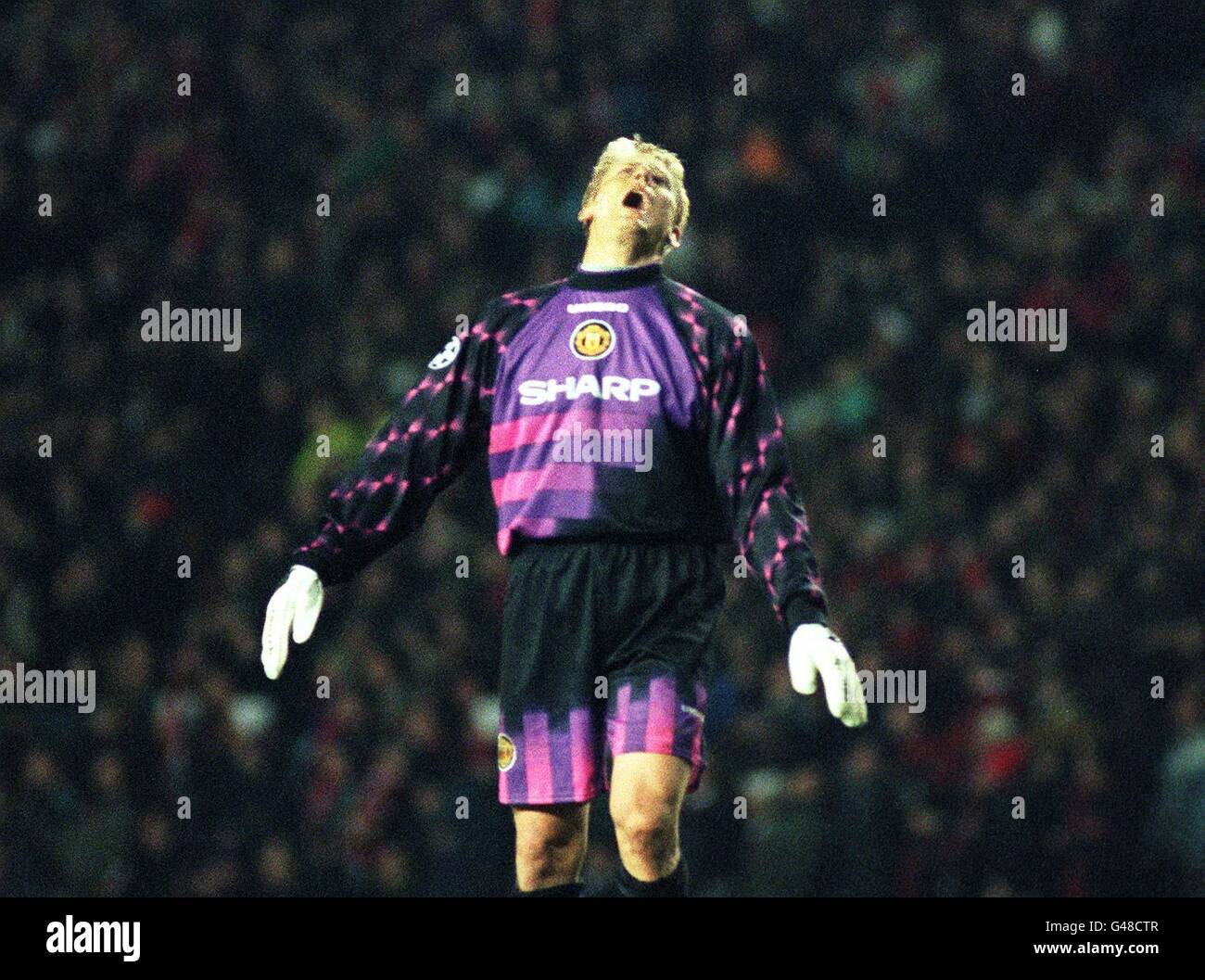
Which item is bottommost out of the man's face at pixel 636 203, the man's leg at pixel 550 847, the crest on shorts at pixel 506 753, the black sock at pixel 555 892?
the black sock at pixel 555 892

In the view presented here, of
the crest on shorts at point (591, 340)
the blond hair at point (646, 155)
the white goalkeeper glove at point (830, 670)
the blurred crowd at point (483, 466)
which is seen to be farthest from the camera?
the blurred crowd at point (483, 466)

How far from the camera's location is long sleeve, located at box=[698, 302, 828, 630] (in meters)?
6.13

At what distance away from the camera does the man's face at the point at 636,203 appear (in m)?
6.54

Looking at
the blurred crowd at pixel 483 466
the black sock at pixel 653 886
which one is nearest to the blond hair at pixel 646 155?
the black sock at pixel 653 886

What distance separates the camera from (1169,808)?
33.3ft

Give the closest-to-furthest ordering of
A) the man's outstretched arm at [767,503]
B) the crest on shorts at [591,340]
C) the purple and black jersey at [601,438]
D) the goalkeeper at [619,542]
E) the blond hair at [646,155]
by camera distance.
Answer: the man's outstretched arm at [767,503], the goalkeeper at [619,542], the purple and black jersey at [601,438], the crest on shorts at [591,340], the blond hair at [646,155]

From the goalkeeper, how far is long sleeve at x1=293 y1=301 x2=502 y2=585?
0.06 feet

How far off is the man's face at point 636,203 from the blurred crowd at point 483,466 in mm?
3658

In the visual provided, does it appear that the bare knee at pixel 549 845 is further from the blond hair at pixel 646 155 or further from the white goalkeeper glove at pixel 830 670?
the blond hair at pixel 646 155

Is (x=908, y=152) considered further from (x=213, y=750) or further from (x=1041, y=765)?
(x=213, y=750)

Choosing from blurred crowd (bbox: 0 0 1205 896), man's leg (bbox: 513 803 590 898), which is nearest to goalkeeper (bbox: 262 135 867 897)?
man's leg (bbox: 513 803 590 898)

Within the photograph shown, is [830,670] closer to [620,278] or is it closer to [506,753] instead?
[506,753]

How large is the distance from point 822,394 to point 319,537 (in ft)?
17.7

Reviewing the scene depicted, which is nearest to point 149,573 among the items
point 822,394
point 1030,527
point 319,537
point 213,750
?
point 213,750
